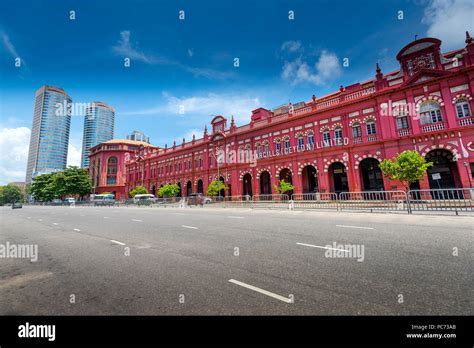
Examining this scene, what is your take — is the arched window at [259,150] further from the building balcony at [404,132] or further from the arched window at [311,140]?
the building balcony at [404,132]

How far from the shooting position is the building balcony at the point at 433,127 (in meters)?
18.5

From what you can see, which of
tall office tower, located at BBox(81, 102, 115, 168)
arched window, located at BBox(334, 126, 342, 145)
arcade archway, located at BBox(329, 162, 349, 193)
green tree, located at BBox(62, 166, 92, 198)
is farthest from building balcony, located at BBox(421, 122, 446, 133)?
tall office tower, located at BBox(81, 102, 115, 168)

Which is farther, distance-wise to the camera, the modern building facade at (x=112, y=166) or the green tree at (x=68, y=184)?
the modern building facade at (x=112, y=166)

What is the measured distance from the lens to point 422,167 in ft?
50.8

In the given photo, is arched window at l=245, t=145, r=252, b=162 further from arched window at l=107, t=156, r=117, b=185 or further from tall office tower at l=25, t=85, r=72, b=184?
tall office tower at l=25, t=85, r=72, b=184

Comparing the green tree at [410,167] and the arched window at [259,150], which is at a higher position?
the arched window at [259,150]

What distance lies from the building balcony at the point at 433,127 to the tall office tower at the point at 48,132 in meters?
116

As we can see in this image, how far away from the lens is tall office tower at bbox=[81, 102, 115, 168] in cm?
12369

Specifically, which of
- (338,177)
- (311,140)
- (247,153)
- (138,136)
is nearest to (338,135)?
(311,140)

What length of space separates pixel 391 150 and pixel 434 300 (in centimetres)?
2160

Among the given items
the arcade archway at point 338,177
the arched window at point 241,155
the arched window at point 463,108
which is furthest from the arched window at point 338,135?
the arched window at point 241,155
